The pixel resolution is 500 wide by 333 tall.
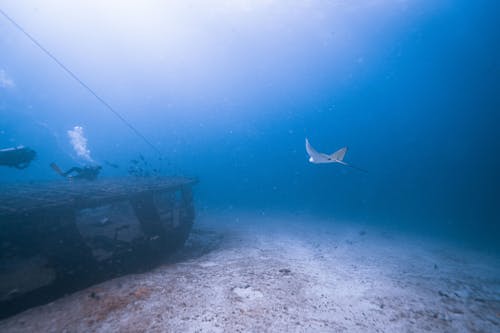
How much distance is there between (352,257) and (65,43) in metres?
79.5

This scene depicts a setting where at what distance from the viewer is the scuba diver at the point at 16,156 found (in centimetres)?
873

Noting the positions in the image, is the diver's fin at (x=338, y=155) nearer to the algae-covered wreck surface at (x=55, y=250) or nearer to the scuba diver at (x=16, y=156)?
the algae-covered wreck surface at (x=55, y=250)

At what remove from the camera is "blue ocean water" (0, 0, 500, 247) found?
32594 millimetres

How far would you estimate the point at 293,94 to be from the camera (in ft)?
260

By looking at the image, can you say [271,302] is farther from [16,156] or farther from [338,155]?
[16,156]

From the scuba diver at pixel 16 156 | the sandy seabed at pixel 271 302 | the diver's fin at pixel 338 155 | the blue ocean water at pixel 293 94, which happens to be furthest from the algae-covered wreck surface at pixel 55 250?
the blue ocean water at pixel 293 94

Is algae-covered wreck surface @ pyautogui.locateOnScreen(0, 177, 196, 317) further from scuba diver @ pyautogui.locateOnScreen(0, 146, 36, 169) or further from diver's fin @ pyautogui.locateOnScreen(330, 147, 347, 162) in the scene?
diver's fin @ pyautogui.locateOnScreen(330, 147, 347, 162)

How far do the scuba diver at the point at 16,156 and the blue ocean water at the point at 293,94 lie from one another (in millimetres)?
4505

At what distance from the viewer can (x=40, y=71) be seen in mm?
60469

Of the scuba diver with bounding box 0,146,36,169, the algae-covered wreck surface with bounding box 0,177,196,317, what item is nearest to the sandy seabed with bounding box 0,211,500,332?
the algae-covered wreck surface with bounding box 0,177,196,317

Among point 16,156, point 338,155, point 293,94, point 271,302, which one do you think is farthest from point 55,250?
point 293,94

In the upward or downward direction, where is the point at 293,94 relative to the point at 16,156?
upward

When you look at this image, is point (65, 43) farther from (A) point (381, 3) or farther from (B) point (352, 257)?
(B) point (352, 257)

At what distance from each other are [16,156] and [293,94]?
263ft
